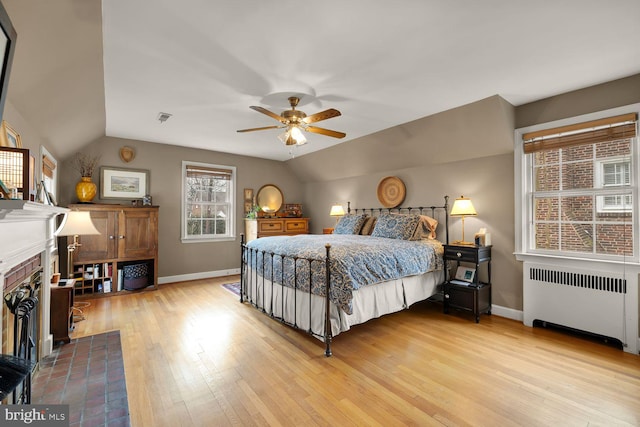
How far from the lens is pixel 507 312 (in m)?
3.61

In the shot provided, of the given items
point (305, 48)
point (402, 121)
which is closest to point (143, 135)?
point (305, 48)

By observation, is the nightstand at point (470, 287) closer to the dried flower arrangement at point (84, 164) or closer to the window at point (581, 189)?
the window at point (581, 189)

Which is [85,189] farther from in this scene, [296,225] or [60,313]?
[296,225]

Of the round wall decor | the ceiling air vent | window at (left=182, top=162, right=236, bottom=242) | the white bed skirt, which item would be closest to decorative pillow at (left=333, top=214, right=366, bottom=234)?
the white bed skirt

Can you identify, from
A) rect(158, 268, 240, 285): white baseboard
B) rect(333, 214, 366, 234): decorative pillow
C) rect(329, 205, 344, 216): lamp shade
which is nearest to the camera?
rect(333, 214, 366, 234): decorative pillow

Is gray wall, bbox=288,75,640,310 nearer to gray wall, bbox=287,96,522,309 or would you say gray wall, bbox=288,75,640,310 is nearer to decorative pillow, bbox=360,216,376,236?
gray wall, bbox=287,96,522,309

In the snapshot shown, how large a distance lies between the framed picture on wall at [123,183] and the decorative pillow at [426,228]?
4.54 m

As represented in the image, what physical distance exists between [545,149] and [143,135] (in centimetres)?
555

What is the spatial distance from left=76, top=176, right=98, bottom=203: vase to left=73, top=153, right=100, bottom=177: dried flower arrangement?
0.35 feet

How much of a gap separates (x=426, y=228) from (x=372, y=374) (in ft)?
7.74

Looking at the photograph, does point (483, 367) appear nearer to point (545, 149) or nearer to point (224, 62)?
point (545, 149)

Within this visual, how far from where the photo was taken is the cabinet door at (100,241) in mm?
4258

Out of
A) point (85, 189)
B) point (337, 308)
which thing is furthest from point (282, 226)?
point (337, 308)

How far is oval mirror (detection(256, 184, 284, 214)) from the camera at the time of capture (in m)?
6.36
